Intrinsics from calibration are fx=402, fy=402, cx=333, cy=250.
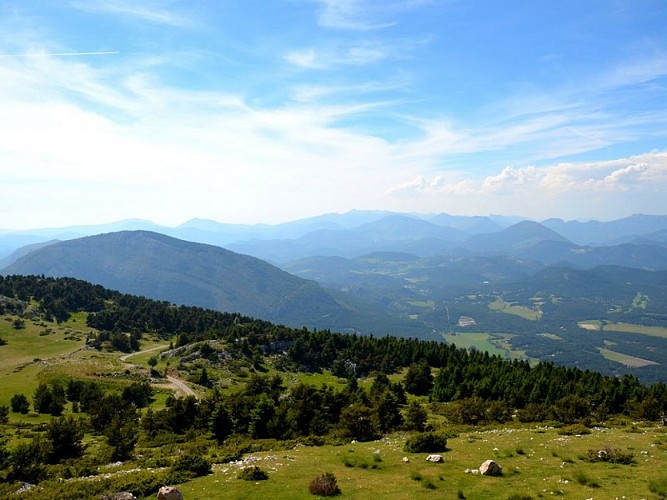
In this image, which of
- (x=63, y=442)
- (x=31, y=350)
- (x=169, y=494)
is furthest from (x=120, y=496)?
(x=31, y=350)

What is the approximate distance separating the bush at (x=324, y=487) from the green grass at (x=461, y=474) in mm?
480

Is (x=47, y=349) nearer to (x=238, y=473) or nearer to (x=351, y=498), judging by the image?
(x=238, y=473)

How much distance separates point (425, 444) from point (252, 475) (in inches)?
665

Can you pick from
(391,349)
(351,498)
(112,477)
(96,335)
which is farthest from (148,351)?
(351,498)

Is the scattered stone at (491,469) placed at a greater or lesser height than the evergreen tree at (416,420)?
greater

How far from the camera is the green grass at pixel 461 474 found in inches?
968

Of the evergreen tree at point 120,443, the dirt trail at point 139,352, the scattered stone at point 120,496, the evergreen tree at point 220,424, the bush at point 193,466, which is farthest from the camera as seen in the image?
the dirt trail at point 139,352

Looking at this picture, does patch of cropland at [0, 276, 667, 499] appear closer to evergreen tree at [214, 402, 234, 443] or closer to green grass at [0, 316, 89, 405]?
evergreen tree at [214, 402, 234, 443]

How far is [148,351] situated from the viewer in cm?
13150

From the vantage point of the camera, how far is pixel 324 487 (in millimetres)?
24719

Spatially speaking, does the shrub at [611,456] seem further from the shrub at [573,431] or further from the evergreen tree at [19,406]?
the evergreen tree at [19,406]

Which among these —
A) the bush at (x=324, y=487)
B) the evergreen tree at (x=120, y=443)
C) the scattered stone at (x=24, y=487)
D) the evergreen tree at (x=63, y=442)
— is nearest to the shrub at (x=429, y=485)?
the bush at (x=324, y=487)

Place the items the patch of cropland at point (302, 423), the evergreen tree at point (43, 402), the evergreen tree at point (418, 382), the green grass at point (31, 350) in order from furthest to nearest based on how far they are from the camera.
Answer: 1. the evergreen tree at point (418, 382)
2. the green grass at point (31, 350)
3. the evergreen tree at point (43, 402)
4. the patch of cropland at point (302, 423)

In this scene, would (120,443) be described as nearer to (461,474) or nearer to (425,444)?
(425,444)
